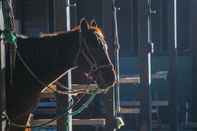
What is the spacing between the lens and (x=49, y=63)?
6023mm

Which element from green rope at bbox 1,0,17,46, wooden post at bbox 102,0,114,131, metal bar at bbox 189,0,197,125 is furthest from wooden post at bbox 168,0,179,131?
green rope at bbox 1,0,17,46

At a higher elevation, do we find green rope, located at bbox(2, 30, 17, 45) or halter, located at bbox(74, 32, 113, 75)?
green rope, located at bbox(2, 30, 17, 45)

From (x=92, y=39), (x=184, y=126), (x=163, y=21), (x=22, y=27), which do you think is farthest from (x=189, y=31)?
(x=92, y=39)

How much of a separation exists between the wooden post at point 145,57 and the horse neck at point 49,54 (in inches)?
112

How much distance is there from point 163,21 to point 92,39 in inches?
247

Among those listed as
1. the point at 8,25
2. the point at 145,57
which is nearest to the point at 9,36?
the point at 8,25

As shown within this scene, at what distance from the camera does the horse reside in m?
5.82

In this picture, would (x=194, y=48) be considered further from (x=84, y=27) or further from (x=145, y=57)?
(x=84, y=27)

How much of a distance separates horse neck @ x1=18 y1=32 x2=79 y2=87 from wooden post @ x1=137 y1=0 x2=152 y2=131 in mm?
2839

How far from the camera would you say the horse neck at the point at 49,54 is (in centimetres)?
596

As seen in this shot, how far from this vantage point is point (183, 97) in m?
11.8

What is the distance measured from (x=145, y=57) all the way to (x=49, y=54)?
9.91 feet

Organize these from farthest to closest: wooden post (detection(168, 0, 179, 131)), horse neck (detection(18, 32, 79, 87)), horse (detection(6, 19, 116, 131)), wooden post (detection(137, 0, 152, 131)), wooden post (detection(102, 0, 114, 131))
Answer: wooden post (detection(168, 0, 179, 131)), wooden post (detection(137, 0, 152, 131)), wooden post (detection(102, 0, 114, 131)), horse neck (detection(18, 32, 79, 87)), horse (detection(6, 19, 116, 131))

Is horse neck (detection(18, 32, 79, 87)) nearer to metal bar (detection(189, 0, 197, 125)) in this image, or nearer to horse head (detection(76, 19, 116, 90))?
horse head (detection(76, 19, 116, 90))
